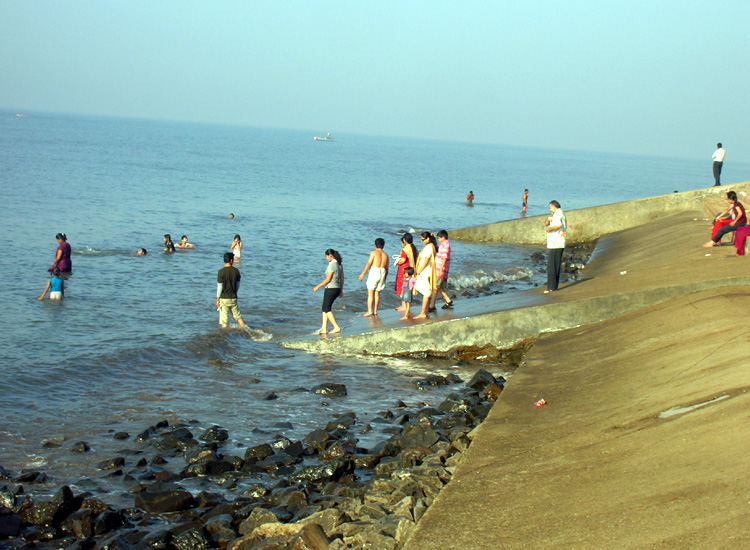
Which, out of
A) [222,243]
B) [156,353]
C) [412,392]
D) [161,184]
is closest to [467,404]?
[412,392]

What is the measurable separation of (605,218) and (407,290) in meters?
16.4

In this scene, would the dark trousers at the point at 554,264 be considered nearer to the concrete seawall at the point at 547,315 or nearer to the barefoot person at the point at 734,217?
the concrete seawall at the point at 547,315

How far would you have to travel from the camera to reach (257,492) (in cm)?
740

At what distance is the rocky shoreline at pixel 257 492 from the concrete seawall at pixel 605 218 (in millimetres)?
19238

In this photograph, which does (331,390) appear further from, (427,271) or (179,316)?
(179,316)

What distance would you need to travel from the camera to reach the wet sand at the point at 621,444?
16.4 feet

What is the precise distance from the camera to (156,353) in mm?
13953

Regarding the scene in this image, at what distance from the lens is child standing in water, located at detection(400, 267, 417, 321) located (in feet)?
45.5

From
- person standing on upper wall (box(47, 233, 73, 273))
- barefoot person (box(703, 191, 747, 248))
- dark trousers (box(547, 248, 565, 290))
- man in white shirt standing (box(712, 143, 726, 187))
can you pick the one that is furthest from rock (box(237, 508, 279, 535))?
man in white shirt standing (box(712, 143, 726, 187))

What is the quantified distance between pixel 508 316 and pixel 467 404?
2.99 metres

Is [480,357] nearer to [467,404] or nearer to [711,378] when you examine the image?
[467,404]

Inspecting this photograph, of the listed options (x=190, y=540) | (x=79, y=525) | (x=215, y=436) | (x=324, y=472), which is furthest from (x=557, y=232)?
(x=79, y=525)

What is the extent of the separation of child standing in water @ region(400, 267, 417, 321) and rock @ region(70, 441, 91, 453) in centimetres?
638

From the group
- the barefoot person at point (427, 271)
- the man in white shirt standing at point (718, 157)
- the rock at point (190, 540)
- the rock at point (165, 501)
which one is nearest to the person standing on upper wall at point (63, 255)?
the barefoot person at point (427, 271)
